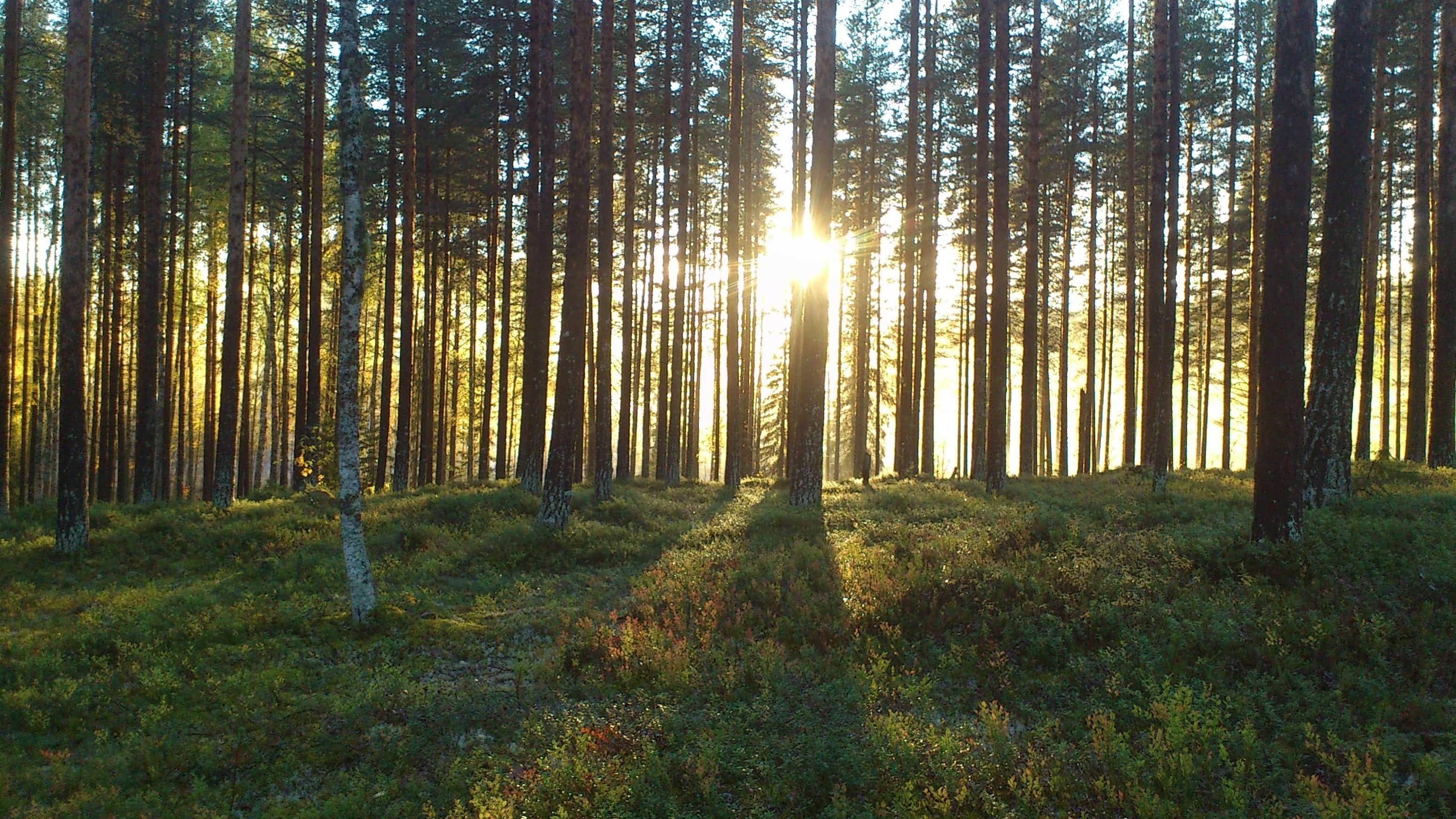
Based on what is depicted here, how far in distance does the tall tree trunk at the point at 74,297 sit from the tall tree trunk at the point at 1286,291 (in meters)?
18.4

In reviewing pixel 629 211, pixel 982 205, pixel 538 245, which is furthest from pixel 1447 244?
pixel 538 245

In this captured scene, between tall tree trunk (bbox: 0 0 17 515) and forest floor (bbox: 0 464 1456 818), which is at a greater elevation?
tall tree trunk (bbox: 0 0 17 515)

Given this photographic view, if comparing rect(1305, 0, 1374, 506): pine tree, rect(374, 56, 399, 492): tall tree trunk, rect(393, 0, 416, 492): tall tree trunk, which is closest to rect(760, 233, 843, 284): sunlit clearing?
rect(1305, 0, 1374, 506): pine tree

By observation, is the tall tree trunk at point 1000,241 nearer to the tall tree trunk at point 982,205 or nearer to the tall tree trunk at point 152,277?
the tall tree trunk at point 982,205

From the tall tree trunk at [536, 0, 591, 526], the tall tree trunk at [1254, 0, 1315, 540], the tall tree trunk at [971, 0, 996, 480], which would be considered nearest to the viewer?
the tall tree trunk at [1254, 0, 1315, 540]

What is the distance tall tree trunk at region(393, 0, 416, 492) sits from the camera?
2027 cm

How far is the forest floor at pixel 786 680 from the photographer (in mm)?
5500

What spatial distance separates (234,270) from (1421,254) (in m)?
29.8

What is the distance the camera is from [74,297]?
1353 centimetres

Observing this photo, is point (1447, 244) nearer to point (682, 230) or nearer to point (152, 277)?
point (682, 230)

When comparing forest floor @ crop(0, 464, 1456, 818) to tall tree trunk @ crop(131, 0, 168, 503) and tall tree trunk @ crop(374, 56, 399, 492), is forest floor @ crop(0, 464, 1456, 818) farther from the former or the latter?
tall tree trunk @ crop(374, 56, 399, 492)

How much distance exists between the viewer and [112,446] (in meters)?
→ 24.9

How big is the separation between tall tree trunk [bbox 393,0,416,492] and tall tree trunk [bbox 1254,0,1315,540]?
19.0 m

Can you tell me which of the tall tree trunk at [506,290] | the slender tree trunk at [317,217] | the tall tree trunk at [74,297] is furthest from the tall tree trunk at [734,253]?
the tall tree trunk at [74,297]
